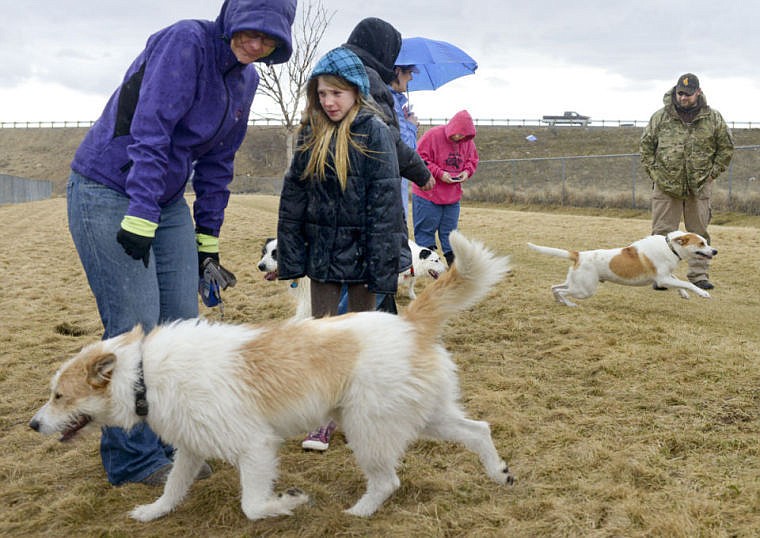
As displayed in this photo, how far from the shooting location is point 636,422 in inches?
156

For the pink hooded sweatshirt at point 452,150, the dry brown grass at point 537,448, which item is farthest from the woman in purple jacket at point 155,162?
the pink hooded sweatshirt at point 452,150

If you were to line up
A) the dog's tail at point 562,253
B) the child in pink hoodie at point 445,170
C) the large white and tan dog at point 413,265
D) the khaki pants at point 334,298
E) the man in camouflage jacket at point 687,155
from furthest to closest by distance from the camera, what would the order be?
the child in pink hoodie at point 445,170 < the man in camouflage jacket at point 687,155 < the dog's tail at point 562,253 < the large white and tan dog at point 413,265 < the khaki pants at point 334,298

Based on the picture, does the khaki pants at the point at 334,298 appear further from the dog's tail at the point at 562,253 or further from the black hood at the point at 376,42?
the dog's tail at the point at 562,253

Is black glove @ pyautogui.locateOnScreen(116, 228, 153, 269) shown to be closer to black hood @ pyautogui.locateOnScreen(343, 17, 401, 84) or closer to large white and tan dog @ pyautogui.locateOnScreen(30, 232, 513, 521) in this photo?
large white and tan dog @ pyautogui.locateOnScreen(30, 232, 513, 521)

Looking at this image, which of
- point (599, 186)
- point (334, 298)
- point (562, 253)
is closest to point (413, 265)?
point (562, 253)


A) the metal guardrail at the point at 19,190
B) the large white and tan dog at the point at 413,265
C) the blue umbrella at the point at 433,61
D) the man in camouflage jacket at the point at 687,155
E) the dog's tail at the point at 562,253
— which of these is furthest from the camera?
the metal guardrail at the point at 19,190

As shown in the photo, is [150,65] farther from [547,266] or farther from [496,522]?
[547,266]

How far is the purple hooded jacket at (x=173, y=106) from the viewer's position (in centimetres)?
301

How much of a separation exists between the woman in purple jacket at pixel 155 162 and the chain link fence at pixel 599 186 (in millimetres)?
15327

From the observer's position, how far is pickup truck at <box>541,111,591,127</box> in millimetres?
59969

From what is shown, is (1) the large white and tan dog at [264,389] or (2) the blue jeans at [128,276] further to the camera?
(2) the blue jeans at [128,276]

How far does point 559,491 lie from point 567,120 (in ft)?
201

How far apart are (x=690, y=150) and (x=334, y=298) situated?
5928 mm

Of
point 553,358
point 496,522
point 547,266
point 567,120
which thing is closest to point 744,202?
point 547,266
